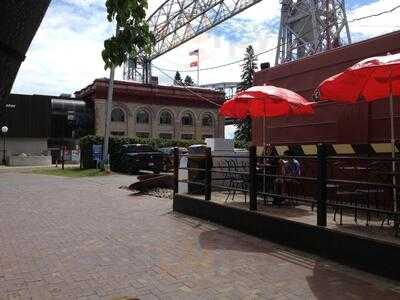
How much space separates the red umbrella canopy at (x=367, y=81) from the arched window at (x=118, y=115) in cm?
5417

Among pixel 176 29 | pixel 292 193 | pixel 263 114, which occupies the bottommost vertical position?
pixel 292 193

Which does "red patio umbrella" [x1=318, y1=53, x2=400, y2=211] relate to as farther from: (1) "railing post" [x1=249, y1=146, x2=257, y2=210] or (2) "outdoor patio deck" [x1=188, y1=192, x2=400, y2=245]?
(1) "railing post" [x1=249, y1=146, x2=257, y2=210]

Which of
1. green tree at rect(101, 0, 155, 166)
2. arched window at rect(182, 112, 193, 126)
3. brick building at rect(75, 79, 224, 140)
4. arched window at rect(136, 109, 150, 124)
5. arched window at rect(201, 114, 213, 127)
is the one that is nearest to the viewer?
green tree at rect(101, 0, 155, 166)

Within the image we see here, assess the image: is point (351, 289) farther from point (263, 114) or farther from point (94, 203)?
point (94, 203)

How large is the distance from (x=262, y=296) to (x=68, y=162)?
4863cm

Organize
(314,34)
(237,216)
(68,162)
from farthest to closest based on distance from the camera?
1. (68,162)
2. (314,34)
3. (237,216)

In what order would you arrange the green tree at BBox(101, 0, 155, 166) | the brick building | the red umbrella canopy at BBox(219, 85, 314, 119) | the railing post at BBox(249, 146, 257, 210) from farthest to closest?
the brick building → the red umbrella canopy at BBox(219, 85, 314, 119) → the railing post at BBox(249, 146, 257, 210) → the green tree at BBox(101, 0, 155, 166)

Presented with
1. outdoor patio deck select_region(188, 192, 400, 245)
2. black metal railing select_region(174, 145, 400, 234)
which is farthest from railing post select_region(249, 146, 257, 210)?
outdoor patio deck select_region(188, 192, 400, 245)

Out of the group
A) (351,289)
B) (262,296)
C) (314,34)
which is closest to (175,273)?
(262,296)


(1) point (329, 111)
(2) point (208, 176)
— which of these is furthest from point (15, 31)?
(1) point (329, 111)

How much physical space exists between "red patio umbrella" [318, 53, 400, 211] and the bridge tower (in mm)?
30102

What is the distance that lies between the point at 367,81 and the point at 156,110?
5632 cm

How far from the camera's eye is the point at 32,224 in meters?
10.2

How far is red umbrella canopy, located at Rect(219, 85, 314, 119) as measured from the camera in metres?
9.90
